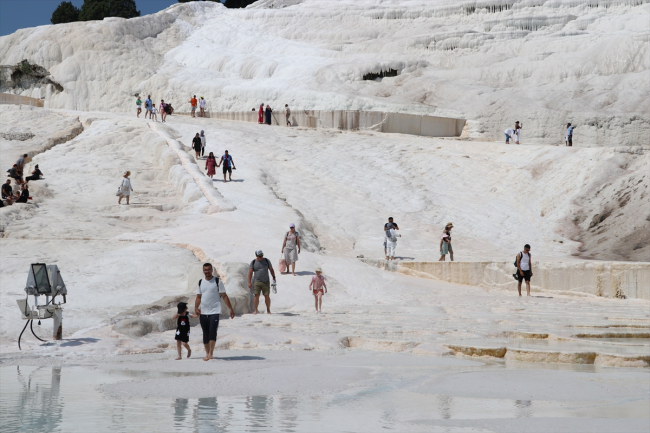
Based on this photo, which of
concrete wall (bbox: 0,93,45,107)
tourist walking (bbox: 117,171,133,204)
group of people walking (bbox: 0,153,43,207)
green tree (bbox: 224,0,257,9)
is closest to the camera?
group of people walking (bbox: 0,153,43,207)

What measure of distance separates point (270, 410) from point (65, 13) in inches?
2694

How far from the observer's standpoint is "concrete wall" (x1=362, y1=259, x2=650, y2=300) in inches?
659

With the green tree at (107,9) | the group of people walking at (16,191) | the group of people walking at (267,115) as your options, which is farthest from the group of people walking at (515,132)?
the green tree at (107,9)

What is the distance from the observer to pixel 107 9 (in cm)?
6538

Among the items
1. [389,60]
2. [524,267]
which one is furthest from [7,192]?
[389,60]

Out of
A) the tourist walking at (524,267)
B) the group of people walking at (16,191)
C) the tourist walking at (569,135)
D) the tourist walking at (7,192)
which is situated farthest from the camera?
the tourist walking at (569,135)

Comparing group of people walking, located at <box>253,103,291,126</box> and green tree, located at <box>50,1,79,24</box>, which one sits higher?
green tree, located at <box>50,1,79,24</box>

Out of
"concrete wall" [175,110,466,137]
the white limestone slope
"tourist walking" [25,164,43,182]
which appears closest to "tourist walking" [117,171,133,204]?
"tourist walking" [25,164,43,182]

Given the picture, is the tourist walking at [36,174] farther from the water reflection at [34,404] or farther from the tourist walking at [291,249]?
the water reflection at [34,404]

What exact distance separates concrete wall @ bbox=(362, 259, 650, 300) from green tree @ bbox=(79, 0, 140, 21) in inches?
2109

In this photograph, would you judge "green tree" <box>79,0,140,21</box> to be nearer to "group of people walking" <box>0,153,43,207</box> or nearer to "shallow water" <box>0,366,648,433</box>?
"group of people walking" <box>0,153,43,207</box>

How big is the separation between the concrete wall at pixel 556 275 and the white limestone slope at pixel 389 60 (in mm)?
16527

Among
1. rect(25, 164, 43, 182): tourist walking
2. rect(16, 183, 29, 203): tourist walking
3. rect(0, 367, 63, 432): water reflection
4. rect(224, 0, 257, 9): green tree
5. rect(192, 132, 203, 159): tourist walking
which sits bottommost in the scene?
rect(0, 367, 63, 432): water reflection

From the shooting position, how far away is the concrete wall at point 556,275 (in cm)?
1675
